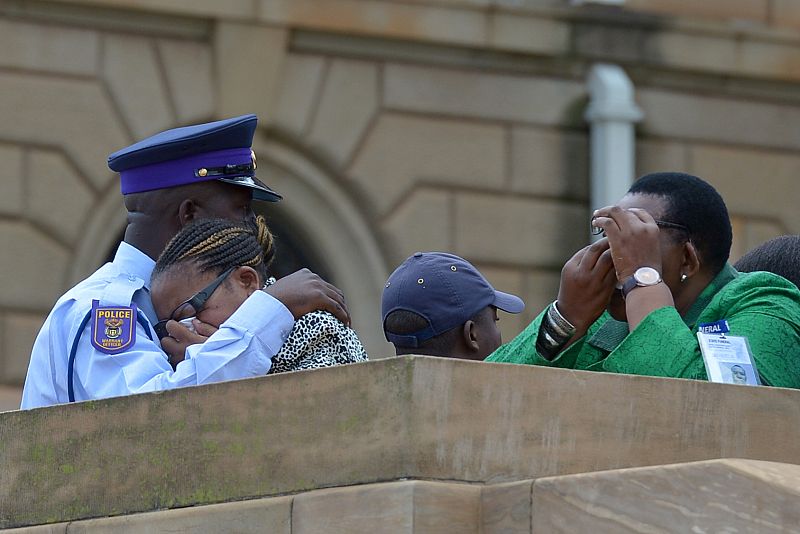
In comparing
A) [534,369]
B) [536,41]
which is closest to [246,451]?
[534,369]

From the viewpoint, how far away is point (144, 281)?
459cm

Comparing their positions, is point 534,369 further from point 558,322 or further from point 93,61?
point 93,61

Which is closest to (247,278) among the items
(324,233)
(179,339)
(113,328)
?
(179,339)

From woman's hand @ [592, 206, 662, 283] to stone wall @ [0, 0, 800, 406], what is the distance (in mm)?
5910

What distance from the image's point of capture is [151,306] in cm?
452

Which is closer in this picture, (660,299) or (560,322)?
(660,299)

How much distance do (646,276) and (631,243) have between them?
9 centimetres

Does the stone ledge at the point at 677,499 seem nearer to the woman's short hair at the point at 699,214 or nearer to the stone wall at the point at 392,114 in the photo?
the woman's short hair at the point at 699,214

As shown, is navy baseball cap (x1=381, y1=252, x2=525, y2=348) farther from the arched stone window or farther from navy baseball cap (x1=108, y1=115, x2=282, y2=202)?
the arched stone window

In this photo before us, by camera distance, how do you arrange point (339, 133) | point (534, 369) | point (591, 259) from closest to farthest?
point (534, 369) < point (591, 259) < point (339, 133)

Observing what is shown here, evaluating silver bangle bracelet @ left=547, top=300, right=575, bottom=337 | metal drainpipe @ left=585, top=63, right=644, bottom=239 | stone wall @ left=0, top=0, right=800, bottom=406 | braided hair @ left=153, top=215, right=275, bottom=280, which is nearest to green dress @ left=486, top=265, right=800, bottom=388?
silver bangle bracelet @ left=547, top=300, right=575, bottom=337

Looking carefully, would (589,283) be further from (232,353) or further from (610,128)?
(610,128)

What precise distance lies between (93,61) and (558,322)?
6.08 metres

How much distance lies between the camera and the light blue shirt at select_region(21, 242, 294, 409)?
13.7 ft
